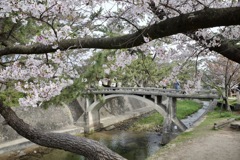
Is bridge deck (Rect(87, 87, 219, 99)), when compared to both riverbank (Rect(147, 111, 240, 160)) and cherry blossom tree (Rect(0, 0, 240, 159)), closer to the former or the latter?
riverbank (Rect(147, 111, 240, 160))

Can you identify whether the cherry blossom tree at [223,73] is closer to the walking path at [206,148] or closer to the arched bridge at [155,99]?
the arched bridge at [155,99]

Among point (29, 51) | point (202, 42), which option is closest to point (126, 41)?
point (29, 51)

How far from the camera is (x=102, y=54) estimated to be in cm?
1186

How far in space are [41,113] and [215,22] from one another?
19.5m

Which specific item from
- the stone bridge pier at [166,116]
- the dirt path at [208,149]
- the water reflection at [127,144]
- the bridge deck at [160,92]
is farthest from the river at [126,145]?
the dirt path at [208,149]

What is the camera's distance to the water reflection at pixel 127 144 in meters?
15.5

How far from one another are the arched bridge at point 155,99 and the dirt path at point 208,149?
5026 mm

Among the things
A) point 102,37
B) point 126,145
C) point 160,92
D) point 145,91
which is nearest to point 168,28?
point 102,37

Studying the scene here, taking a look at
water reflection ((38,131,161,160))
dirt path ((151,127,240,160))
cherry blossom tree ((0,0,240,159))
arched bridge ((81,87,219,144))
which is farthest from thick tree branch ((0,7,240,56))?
arched bridge ((81,87,219,144))

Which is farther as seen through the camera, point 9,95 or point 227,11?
point 9,95

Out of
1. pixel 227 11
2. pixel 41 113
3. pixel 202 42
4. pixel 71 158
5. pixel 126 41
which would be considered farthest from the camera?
pixel 41 113

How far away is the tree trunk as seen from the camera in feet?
12.0

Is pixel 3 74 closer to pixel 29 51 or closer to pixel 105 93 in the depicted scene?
pixel 29 51

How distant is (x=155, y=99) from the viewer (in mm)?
18797
